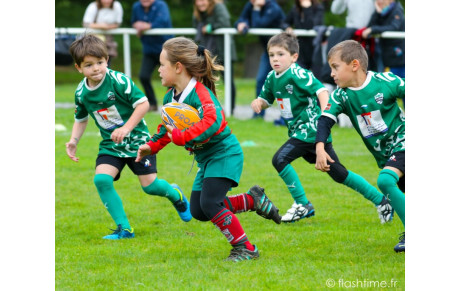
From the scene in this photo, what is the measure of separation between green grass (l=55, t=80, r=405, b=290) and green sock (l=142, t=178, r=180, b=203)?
26 centimetres

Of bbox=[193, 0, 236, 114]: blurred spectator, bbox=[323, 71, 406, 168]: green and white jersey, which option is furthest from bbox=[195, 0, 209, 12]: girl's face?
bbox=[323, 71, 406, 168]: green and white jersey

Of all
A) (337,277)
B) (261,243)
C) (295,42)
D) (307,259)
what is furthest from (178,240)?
(295,42)

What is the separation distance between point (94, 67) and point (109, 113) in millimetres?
416

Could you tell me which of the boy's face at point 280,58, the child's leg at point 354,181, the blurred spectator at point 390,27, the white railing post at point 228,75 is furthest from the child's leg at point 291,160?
the white railing post at point 228,75

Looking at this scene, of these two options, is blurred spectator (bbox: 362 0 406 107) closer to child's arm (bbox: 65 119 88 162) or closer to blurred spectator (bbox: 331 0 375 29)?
blurred spectator (bbox: 331 0 375 29)

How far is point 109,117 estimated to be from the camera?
609 centimetres

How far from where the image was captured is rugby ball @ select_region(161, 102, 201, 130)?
505 centimetres

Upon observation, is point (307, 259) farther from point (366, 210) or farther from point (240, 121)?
point (240, 121)

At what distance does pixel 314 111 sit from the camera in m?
6.62

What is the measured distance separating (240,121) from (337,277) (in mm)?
8850

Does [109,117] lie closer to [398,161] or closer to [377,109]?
[377,109]

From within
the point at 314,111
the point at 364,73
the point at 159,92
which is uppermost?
the point at 364,73

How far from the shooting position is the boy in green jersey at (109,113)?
5906mm

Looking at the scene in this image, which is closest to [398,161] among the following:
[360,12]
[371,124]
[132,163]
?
[371,124]
